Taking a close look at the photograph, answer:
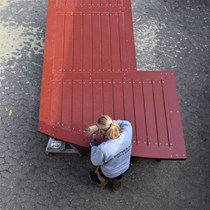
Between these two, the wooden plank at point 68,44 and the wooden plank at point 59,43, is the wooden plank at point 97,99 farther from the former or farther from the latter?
the wooden plank at point 59,43

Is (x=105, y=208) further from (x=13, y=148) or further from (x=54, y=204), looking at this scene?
(x=13, y=148)

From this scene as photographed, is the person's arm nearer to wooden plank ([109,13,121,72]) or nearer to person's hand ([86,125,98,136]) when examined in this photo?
person's hand ([86,125,98,136])

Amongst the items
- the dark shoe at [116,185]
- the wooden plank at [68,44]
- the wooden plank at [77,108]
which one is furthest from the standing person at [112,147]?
the wooden plank at [68,44]

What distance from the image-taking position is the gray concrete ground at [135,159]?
4.59 m

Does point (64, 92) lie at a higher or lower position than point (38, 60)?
higher

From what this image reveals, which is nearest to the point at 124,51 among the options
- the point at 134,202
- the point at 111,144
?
the point at 111,144

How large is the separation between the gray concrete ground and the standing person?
0.61 meters

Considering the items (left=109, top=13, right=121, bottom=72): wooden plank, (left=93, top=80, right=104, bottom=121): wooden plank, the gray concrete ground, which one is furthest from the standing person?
(left=109, top=13, right=121, bottom=72): wooden plank

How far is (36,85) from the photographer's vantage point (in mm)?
5379

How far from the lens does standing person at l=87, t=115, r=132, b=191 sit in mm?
3646

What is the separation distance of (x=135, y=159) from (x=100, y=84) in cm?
111

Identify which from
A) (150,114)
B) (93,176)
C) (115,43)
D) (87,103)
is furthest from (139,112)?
(115,43)

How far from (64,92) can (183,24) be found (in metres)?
2.72

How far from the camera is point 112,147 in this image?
369cm
